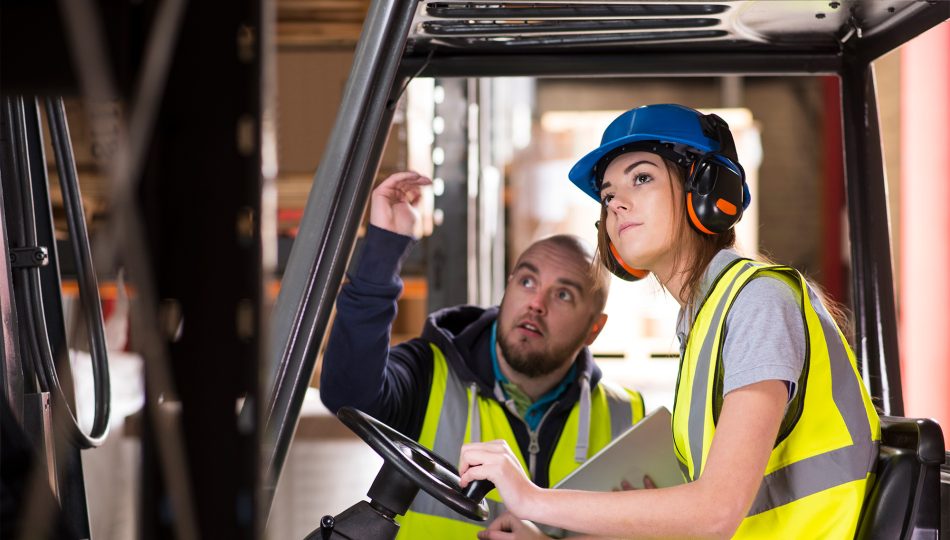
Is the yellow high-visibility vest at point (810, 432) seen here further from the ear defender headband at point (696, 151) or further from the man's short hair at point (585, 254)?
the man's short hair at point (585, 254)

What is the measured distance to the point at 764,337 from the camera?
5.67ft

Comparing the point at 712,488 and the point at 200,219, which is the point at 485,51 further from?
the point at 200,219

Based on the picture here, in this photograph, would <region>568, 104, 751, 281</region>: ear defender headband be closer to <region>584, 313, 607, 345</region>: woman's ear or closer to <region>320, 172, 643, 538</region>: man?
<region>320, 172, 643, 538</region>: man

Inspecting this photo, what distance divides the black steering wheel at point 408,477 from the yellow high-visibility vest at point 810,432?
46 centimetres

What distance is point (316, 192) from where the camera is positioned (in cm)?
181

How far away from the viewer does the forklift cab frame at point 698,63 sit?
6.17 ft

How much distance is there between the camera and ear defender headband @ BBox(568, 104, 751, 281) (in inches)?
77.0

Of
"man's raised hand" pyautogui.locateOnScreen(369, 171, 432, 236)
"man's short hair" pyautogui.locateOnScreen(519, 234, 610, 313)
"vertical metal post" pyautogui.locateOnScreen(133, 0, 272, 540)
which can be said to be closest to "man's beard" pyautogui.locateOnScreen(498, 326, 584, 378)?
"man's short hair" pyautogui.locateOnScreen(519, 234, 610, 313)

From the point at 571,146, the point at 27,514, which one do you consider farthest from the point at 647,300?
the point at 27,514

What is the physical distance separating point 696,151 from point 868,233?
0.83 metres

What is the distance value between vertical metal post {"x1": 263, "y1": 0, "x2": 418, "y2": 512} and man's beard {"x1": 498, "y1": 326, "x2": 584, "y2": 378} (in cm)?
122

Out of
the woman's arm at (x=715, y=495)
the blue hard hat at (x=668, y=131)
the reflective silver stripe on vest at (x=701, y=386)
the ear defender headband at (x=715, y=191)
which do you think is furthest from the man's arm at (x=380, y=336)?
the woman's arm at (x=715, y=495)

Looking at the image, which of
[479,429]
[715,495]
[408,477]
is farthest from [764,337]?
[479,429]

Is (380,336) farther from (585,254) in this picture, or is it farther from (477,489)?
(477,489)
